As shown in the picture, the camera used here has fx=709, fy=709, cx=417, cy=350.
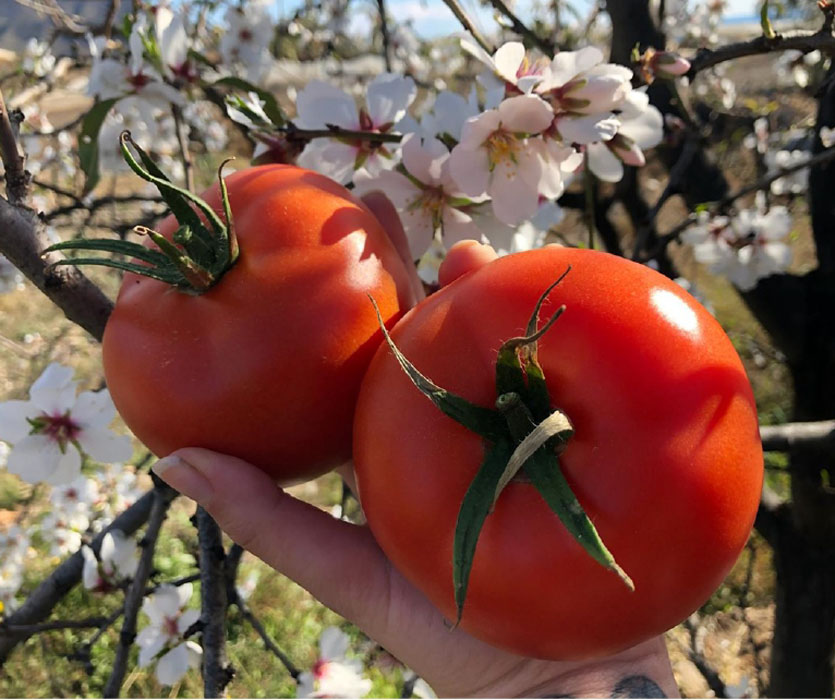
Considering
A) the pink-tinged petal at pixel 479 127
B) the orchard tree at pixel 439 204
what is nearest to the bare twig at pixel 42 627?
the orchard tree at pixel 439 204

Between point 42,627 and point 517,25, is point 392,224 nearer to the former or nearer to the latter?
point 517,25

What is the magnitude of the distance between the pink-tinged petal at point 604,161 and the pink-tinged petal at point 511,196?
6.9 inches

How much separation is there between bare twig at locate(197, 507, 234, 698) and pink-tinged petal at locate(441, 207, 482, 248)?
0.42 meters

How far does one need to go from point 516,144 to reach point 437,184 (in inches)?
3.8

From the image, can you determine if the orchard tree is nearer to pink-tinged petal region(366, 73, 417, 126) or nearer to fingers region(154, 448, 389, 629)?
pink-tinged petal region(366, 73, 417, 126)

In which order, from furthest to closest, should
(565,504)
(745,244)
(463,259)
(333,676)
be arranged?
(745,244) → (333,676) → (463,259) → (565,504)

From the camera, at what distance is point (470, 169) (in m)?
0.73

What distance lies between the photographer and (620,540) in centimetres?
46

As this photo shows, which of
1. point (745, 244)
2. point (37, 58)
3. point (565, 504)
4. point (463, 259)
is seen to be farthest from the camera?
point (37, 58)

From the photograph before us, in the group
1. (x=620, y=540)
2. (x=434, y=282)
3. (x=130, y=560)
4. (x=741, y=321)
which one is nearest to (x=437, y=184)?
(x=434, y=282)

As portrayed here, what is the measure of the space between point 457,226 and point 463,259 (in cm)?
18

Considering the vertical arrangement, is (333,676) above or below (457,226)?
below

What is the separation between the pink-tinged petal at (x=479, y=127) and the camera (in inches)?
27.3

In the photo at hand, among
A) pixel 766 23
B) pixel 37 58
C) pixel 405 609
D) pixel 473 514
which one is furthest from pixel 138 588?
pixel 37 58
